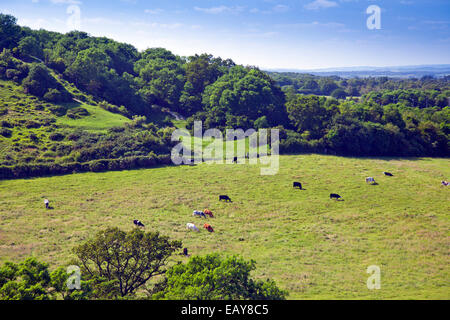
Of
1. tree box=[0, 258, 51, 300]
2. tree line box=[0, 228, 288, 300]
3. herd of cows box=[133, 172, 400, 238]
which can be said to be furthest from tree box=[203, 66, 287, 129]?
tree box=[0, 258, 51, 300]

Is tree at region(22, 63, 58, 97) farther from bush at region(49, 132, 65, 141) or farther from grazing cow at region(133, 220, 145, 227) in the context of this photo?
grazing cow at region(133, 220, 145, 227)

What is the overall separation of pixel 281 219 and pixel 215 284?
56.9ft

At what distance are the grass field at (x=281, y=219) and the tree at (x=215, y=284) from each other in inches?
164

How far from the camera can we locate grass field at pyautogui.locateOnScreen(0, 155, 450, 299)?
21797 mm

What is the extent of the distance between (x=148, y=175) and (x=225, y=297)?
3112cm

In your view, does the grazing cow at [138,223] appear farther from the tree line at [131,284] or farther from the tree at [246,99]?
the tree at [246,99]

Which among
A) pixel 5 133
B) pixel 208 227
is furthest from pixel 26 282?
pixel 5 133

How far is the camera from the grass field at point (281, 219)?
71.5 feet

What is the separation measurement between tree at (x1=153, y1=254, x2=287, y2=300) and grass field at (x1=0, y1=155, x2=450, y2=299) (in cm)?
417

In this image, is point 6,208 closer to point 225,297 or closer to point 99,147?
point 99,147

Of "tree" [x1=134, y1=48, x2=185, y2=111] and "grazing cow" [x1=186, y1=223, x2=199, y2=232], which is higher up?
"tree" [x1=134, y1=48, x2=185, y2=111]

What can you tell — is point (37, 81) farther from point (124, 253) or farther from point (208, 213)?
point (124, 253)
